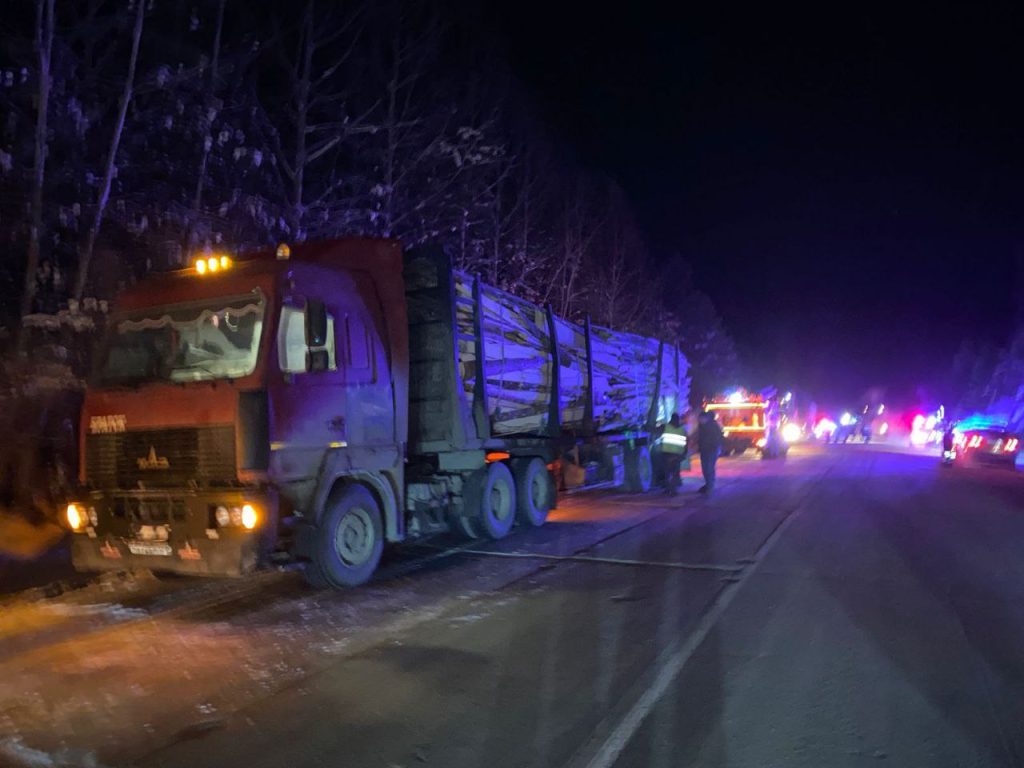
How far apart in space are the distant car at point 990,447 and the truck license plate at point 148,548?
925 inches

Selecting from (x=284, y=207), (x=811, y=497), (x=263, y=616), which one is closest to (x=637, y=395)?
(x=811, y=497)

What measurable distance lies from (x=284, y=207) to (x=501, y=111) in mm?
7219

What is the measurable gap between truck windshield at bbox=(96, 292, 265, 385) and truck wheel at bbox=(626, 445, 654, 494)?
10.7 meters

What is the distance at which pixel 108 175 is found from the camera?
10.9m

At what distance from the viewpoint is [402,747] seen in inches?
164

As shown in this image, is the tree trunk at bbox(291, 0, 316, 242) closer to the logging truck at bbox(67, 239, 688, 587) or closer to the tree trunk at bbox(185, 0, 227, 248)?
the tree trunk at bbox(185, 0, 227, 248)

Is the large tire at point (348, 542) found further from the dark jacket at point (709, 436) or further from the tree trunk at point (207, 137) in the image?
the dark jacket at point (709, 436)

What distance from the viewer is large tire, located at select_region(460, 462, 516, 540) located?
10320 millimetres

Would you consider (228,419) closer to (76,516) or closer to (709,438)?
(76,516)

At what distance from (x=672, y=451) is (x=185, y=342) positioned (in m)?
11.8

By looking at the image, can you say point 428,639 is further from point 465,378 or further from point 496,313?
point 496,313

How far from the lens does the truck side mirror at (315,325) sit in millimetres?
7133

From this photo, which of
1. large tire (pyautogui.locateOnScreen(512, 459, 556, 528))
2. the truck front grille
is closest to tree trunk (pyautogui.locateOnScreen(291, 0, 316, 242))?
large tire (pyautogui.locateOnScreen(512, 459, 556, 528))

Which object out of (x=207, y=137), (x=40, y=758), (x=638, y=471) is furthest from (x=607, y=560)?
(x=207, y=137)
